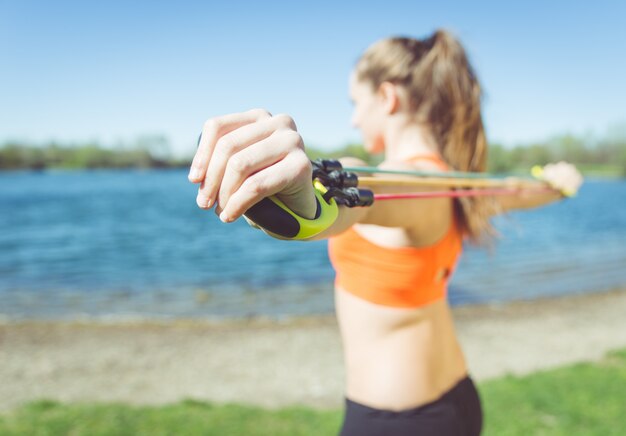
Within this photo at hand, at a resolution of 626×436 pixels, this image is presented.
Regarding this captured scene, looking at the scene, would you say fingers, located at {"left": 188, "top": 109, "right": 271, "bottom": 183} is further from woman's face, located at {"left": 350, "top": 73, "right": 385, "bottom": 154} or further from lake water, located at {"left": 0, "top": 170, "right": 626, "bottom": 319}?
lake water, located at {"left": 0, "top": 170, "right": 626, "bottom": 319}

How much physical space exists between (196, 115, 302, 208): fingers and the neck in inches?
49.9

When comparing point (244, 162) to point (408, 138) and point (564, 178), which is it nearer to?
point (408, 138)

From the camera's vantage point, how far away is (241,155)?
2.67 ft

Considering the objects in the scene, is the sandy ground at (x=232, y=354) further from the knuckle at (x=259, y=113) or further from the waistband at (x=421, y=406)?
the knuckle at (x=259, y=113)

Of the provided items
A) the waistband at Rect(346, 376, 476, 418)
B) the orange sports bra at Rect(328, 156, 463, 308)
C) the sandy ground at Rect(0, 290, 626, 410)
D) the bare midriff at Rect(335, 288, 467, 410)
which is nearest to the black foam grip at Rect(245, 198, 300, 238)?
the orange sports bra at Rect(328, 156, 463, 308)

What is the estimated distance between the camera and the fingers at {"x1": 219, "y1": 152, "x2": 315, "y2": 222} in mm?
811

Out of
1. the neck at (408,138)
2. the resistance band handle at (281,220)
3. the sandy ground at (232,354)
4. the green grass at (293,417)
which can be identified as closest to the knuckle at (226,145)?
the resistance band handle at (281,220)

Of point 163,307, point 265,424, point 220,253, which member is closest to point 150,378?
point 265,424

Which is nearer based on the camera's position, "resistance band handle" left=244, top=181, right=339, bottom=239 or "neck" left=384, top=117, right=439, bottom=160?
"resistance band handle" left=244, top=181, right=339, bottom=239

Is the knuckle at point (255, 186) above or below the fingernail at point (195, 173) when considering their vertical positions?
below

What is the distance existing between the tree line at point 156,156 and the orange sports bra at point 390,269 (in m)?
65.3

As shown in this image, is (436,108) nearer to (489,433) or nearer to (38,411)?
(489,433)

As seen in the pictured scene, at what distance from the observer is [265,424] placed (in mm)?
4469

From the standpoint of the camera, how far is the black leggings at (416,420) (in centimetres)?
182
